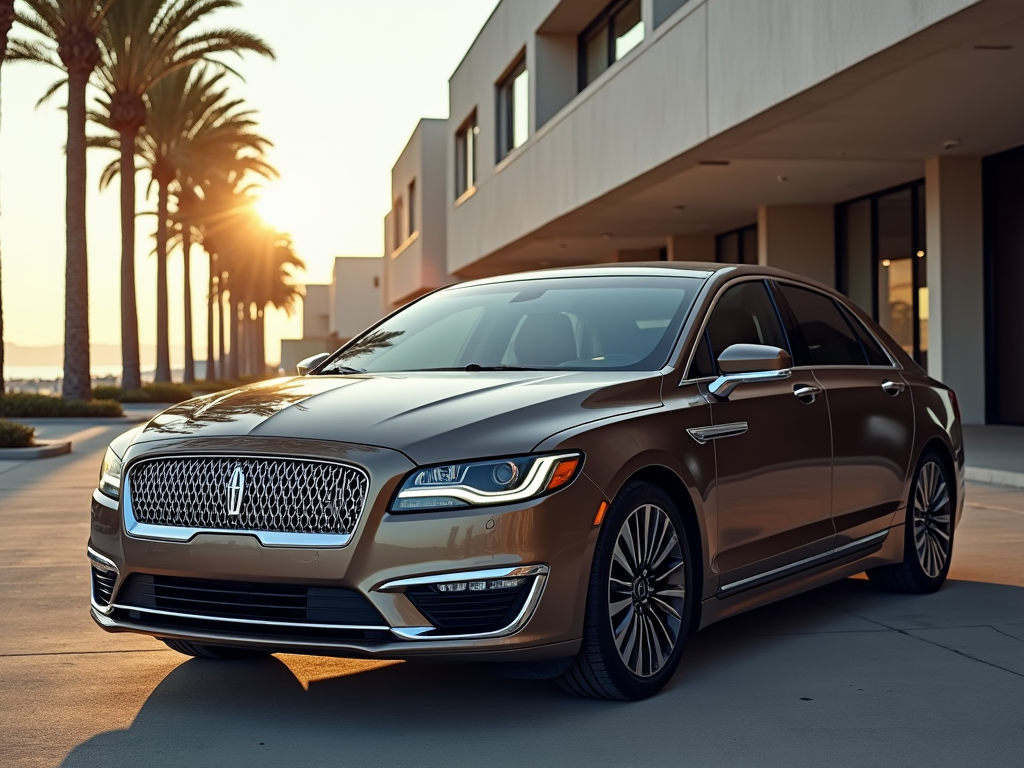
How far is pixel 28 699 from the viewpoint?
5.00 m

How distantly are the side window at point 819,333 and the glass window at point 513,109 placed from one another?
908 inches

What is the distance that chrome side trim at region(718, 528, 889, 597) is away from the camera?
5.33 meters

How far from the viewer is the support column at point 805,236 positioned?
2509 centimetres

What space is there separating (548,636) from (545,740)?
1.13 feet

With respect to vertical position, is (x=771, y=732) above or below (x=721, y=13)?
below

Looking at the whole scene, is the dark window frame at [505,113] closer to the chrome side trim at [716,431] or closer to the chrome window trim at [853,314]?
the chrome window trim at [853,314]

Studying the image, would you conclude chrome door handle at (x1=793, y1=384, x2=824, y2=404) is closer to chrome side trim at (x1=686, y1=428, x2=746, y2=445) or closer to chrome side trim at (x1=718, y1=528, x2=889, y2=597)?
chrome side trim at (x1=686, y1=428, x2=746, y2=445)

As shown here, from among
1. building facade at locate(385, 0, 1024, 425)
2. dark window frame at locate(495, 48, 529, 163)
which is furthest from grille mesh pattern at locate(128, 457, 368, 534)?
dark window frame at locate(495, 48, 529, 163)

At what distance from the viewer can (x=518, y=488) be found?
4309 mm

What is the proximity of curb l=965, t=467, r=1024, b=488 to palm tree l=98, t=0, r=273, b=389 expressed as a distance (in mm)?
24572

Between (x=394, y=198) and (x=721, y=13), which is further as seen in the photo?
(x=394, y=198)

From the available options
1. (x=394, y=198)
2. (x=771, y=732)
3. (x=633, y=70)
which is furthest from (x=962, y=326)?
(x=394, y=198)

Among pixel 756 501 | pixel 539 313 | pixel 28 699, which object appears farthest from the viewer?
pixel 539 313

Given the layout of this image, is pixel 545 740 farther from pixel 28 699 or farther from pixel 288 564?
pixel 28 699
